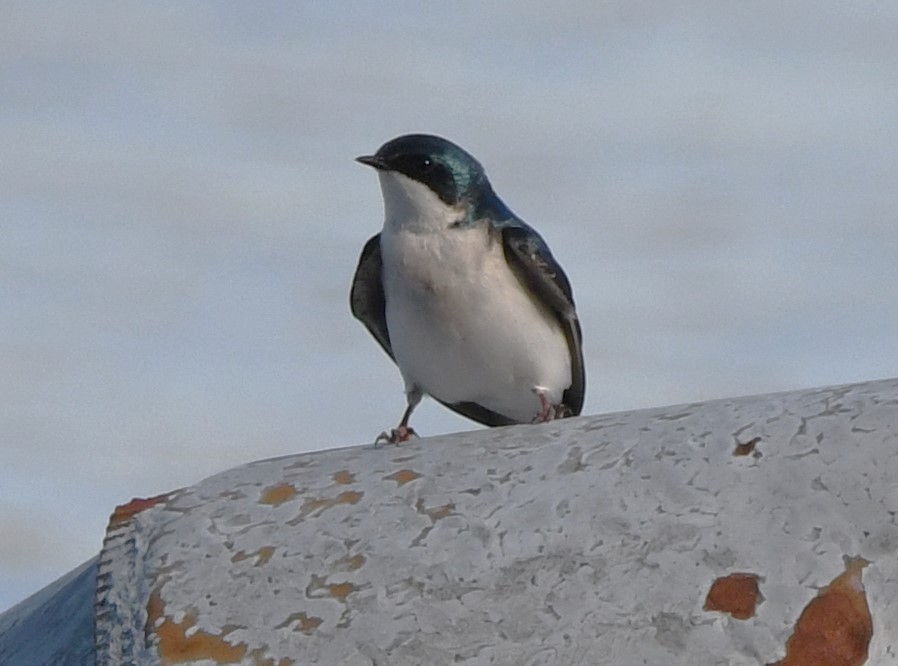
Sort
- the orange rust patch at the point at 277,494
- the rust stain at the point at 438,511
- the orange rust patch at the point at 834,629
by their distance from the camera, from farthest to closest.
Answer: the orange rust patch at the point at 277,494 → the rust stain at the point at 438,511 → the orange rust patch at the point at 834,629

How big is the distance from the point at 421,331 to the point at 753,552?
288 centimetres

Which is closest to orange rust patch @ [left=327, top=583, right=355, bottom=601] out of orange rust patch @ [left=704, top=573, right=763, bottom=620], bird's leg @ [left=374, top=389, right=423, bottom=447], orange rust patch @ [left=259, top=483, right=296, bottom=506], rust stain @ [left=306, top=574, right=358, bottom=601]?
A: rust stain @ [left=306, top=574, right=358, bottom=601]

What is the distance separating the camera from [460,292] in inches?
190

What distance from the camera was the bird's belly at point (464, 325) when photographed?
4.83 metres

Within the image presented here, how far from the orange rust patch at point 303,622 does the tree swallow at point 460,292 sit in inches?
101

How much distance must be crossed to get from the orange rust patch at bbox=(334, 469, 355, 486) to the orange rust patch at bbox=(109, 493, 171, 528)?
257mm

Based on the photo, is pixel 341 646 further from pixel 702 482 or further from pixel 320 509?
pixel 702 482

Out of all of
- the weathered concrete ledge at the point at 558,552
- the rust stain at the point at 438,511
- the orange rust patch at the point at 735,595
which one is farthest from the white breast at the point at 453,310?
the orange rust patch at the point at 735,595

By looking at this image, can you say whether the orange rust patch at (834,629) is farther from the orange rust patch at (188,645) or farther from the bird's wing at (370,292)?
the bird's wing at (370,292)

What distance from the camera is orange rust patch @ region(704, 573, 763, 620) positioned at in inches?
77.8

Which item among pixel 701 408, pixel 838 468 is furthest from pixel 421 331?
pixel 838 468

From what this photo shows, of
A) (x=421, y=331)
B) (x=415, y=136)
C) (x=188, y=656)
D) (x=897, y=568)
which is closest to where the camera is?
(x=897, y=568)

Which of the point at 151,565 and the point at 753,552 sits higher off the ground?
the point at 151,565

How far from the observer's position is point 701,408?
7.78 feet
